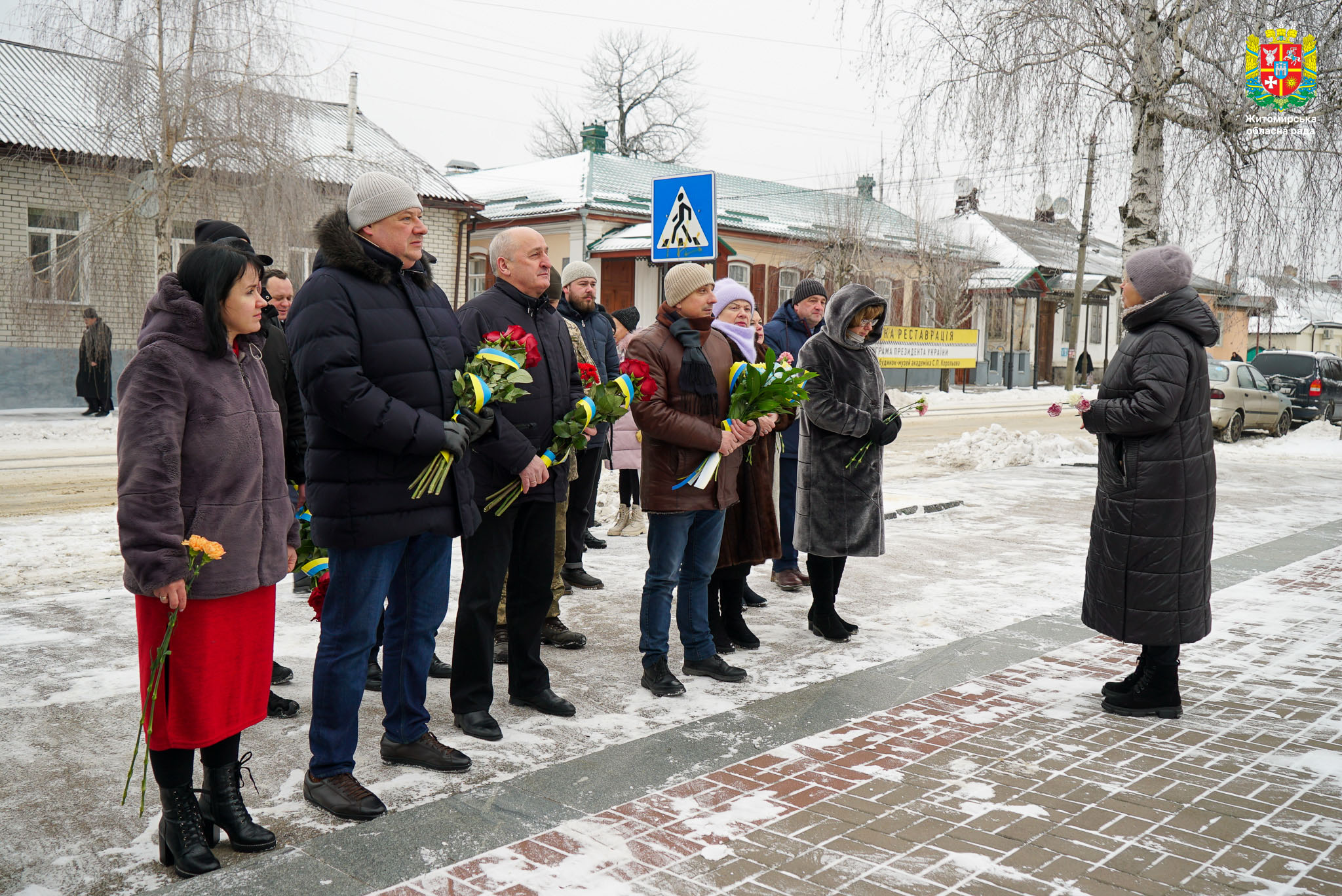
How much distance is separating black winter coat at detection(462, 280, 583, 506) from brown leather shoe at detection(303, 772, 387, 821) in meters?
Result: 1.22

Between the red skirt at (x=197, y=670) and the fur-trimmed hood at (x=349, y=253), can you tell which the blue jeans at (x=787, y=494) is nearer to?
the fur-trimmed hood at (x=349, y=253)

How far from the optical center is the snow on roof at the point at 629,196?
100.0 ft

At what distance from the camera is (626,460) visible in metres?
8.66

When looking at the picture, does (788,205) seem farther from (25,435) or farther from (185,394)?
(185,394)

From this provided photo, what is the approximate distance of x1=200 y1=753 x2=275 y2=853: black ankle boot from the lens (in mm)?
3398

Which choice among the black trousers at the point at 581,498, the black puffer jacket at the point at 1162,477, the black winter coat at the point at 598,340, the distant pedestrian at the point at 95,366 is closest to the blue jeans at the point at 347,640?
the black trousers at the point at 581,498

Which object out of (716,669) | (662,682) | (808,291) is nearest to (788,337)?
(808,291)

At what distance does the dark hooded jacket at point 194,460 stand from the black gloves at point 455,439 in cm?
55

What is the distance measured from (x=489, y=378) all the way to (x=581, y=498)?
2.81 m

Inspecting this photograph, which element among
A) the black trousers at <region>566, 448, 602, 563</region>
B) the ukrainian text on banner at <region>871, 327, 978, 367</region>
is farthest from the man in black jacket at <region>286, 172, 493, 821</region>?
the ukrainian text on banner at <region>871, 327, 978, 367</region>

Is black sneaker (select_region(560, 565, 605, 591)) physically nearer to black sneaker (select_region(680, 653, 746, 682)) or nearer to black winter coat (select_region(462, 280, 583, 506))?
black sneaker (select_region(680, 653, 746, 682))

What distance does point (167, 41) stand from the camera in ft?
57.0

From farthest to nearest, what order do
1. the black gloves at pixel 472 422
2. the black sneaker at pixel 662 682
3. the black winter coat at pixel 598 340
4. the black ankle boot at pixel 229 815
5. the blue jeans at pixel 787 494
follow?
the blue jeans at pixel 787 494 → the black winter coat at pixel 598 340 → the black sneaker at pixel 662 682 → the black gloves at pixel 472 422 → the black ankle boot at pixel 229 815

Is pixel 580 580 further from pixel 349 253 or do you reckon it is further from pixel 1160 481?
pixel 349 253
